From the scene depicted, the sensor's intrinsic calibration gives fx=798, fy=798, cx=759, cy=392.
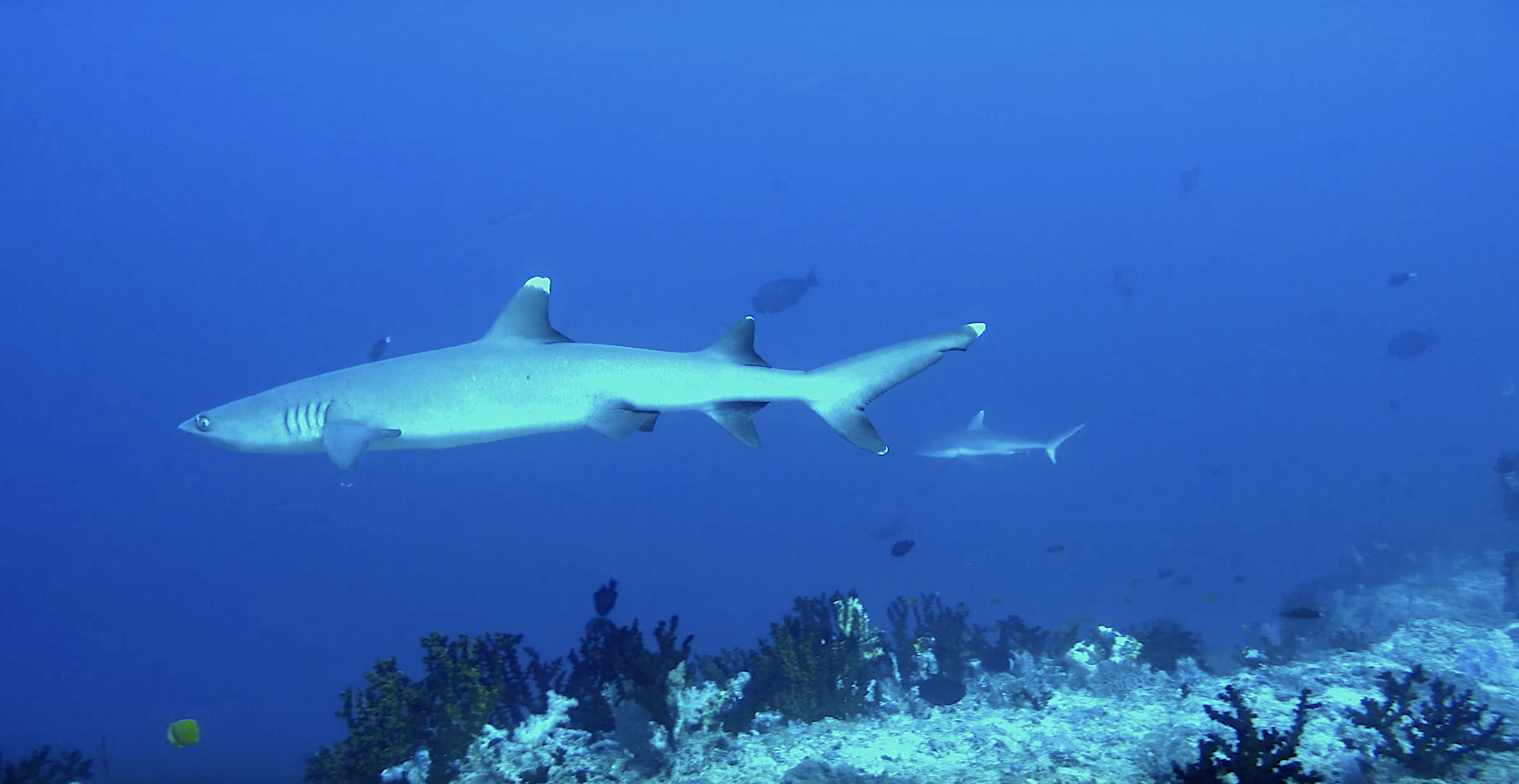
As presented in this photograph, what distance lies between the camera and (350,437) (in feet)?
18.8

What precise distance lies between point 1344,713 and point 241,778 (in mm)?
19274

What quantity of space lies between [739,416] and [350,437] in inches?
110

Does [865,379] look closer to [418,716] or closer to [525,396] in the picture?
[525,396]

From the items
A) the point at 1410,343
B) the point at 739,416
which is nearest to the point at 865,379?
the point at 739,416

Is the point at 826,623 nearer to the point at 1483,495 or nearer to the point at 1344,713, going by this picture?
the point at 1344,713

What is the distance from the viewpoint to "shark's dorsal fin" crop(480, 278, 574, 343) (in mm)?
6219

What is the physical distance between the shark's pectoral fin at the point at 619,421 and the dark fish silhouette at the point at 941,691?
5068 millimetres

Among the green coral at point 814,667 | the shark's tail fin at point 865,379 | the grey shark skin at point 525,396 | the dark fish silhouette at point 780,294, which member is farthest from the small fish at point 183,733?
the dark fish silhouette at point 780,294

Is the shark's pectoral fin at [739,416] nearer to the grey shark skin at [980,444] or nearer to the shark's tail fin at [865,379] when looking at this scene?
the shark's tail fin at [865,379]

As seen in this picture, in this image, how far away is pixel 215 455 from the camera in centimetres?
8612

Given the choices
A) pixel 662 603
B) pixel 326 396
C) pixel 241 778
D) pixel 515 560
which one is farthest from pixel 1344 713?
pixel 515 560

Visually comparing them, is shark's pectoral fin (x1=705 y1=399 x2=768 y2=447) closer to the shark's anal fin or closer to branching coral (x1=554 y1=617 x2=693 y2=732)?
the shark's anal fin

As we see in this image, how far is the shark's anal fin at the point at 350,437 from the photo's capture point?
5.65 m

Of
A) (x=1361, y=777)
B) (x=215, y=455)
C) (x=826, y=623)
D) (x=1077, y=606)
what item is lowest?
(x=1361, y=777)
